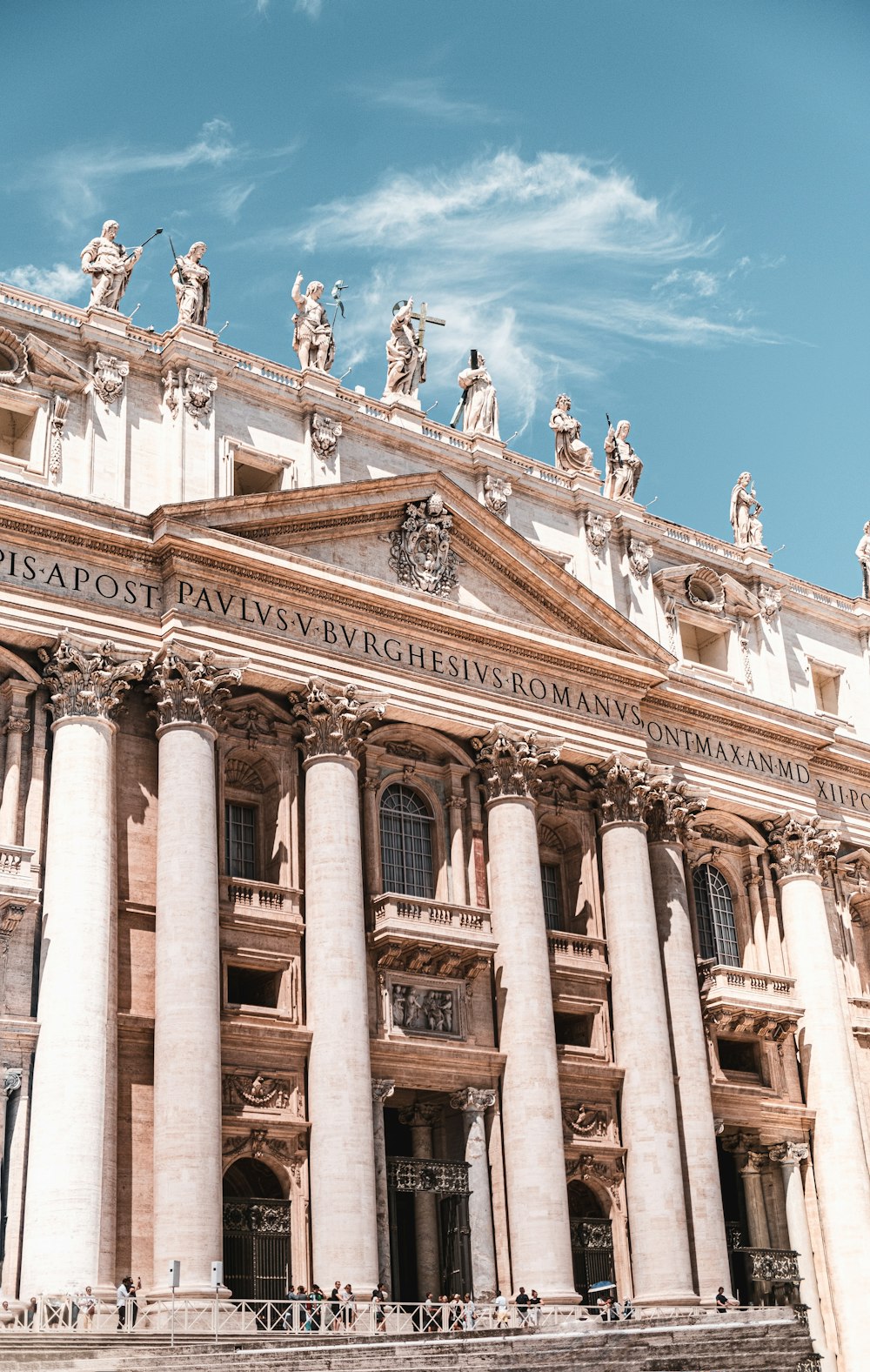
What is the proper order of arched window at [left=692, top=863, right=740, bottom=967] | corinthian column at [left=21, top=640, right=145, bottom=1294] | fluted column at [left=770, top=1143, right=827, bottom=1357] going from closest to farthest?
corinthian column at [left=21, top=640, right=145, bottom=1294] < fluted column at [left=770, top=1143, right=827, bottom=1357] < arched window at [left=692, top=863, right=740, bottom=967]

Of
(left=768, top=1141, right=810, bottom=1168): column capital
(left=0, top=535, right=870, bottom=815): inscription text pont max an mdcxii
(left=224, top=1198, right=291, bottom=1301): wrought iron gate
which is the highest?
(left=0, top=535, right=870, bottom=815): inscription text pont max an mdcxii

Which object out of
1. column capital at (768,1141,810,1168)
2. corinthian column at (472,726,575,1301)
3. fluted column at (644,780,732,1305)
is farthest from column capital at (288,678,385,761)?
column capital at (768,1141,810,1168)

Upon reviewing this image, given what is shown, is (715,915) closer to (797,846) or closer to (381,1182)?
(797,846)

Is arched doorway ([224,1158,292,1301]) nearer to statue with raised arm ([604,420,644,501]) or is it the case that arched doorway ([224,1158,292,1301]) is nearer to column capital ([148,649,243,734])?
column capital ([148,649,243,734])

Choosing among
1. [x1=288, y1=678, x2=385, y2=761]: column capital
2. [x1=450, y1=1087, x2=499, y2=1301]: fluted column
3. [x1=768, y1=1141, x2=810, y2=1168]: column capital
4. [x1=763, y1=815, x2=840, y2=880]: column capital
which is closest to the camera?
[x1=450, y1=1087, x2=499, y2=1301]: fluted column

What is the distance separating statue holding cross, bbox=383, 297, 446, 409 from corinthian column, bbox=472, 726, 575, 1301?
9349mm

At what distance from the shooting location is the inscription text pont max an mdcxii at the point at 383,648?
3472cm

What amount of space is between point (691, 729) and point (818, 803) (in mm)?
5238

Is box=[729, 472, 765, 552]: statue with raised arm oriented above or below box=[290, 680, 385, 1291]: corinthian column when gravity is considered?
above

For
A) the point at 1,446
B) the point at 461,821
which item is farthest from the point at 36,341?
the point at 461,821

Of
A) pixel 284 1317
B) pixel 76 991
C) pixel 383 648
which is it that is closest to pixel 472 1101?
pixel 284 1317

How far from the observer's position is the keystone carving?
37281 mm

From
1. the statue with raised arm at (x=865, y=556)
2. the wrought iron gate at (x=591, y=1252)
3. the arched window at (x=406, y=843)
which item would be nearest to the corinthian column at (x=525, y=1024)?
the arched window at (x=406, y=843)

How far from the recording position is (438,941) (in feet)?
119
